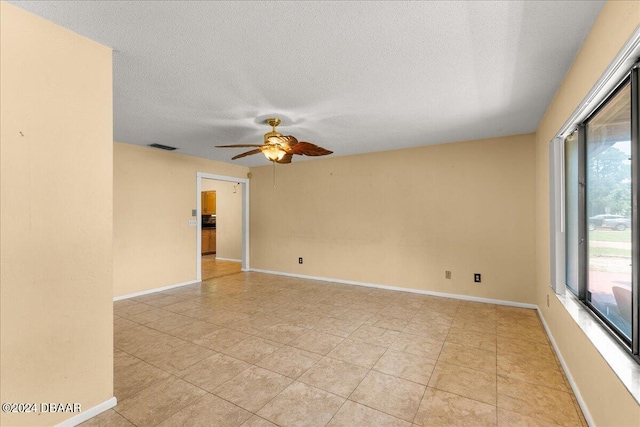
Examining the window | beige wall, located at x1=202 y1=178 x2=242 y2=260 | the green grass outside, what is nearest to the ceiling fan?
the window

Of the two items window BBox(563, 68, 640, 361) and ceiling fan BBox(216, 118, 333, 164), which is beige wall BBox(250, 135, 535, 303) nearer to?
window BBox(563, 68, 640, 361)

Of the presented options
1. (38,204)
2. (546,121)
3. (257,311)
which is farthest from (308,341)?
(546,121)

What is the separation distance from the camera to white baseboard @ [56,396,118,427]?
168cm

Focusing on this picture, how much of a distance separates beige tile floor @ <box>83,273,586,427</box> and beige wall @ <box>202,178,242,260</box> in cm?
367

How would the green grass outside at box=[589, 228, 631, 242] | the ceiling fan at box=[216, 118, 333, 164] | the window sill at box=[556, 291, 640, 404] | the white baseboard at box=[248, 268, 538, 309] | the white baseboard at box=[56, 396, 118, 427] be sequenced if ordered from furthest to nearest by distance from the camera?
the white baseboard at box=[248, 268, 538, 309], the ceiling fan at box=[216, 118, 333, 164], the white baseboard at box=[56, 396, 118, 427], the green grass outside at box=[589, 228, 631, 242], the window sill at box=[556, 291, 640, 404]

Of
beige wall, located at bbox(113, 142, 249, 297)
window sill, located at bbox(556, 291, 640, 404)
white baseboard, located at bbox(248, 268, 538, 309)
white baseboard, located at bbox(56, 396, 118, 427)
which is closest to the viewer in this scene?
window sill, located at bbox(556, 291, 640, 404)

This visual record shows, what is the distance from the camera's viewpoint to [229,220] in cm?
776

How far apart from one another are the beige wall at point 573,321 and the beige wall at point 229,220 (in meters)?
6.44

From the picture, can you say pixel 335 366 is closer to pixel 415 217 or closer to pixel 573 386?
pixel 573 386

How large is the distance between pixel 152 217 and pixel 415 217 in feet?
14.0

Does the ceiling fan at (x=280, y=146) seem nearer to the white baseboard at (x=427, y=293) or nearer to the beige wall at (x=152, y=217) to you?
the beige wall at (x=152, y=217)

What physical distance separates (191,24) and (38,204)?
1.33m

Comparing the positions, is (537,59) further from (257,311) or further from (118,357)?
(118,357)

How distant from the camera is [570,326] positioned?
2131mm
